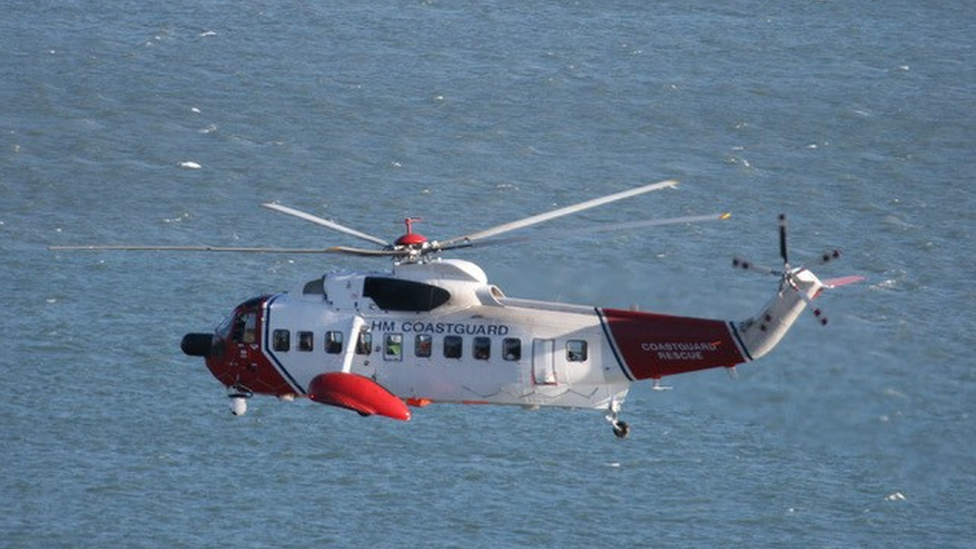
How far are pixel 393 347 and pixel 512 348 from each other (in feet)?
11.3

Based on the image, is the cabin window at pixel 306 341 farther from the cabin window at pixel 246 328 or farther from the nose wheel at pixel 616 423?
the nose wheel at pixel 616 423

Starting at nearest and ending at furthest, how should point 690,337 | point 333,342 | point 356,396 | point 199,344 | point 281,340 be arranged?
point 356,396, point 690,337, point 333,342, point 281,340, point 199,344

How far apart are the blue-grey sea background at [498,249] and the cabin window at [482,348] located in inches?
295

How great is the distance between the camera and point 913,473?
9975 centimetres

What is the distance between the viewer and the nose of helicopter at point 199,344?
67.9 meters

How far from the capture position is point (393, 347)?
64312 millimetres

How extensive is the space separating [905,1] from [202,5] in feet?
161

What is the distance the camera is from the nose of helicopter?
6788 cm

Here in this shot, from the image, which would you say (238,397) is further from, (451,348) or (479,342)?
(479,342)

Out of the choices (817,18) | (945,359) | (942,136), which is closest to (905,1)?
(817,18)

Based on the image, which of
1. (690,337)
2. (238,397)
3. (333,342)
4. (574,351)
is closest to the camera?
(690,337)

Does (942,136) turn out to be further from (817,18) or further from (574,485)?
(574,485)

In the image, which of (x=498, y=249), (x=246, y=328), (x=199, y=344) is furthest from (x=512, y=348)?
(x=498, y=249)

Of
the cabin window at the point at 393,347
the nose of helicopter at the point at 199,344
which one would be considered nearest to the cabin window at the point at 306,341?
the cabin window at the point at 393,347
